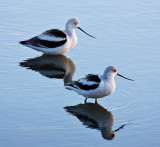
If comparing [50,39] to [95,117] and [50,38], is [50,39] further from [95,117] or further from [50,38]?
[95,117]

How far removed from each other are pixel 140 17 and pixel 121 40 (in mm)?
1768

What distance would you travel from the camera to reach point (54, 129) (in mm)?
7809

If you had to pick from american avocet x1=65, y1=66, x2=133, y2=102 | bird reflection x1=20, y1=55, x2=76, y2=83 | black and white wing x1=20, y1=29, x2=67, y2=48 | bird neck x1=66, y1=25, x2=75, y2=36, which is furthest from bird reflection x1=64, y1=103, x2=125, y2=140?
bird neck x1=66, y1=25, x2=75, y2=36

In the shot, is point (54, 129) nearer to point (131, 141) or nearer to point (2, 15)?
point (131, 141)

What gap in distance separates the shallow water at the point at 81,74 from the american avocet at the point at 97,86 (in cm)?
22

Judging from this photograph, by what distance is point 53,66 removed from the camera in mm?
10992

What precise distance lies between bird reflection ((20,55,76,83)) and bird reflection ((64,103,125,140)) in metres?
1.39

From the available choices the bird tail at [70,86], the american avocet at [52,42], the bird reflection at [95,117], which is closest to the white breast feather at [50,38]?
the american avocet at [52,42]

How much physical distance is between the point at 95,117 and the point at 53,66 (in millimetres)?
2852

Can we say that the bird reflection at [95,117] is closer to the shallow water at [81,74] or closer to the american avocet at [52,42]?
the shallow water at [81,74]

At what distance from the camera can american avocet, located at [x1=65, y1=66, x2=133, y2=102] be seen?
8.79 meters

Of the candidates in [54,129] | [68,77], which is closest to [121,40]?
[68,77]

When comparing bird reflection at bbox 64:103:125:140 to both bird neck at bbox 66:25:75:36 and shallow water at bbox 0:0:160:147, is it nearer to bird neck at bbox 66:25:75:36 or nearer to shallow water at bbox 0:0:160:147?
shallow water at bbox 0:0:160:147

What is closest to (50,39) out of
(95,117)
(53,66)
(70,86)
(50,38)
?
(50,38)
